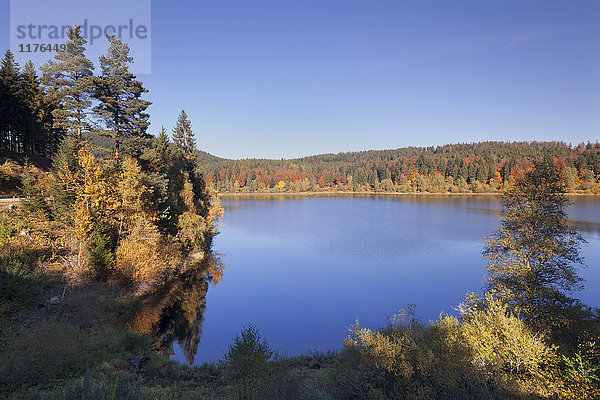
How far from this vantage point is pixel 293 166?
19975 cm

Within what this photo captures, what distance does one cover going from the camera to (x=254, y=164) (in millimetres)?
193500

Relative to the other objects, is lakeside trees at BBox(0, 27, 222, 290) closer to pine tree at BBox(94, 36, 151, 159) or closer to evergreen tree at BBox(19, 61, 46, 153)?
pine tree at BBox(94, 36, 151, 159)

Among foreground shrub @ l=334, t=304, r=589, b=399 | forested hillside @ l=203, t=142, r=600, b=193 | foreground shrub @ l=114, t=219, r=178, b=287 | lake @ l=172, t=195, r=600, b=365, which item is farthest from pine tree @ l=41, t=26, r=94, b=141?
forested hillside @ l=203, t=142, r=600, b=193

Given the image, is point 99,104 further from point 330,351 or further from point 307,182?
point 307,182

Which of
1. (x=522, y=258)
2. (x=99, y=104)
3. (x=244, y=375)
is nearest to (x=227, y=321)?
(x=244, y=375)

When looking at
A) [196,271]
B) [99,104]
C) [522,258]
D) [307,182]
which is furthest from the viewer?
[307,182]

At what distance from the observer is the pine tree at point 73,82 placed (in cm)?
2699

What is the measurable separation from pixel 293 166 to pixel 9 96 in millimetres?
164623

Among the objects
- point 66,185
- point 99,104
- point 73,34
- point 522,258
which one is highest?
point 73,34

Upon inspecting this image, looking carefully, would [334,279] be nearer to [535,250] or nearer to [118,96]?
[535,250]

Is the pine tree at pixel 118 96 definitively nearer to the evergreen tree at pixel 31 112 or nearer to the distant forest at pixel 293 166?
the distant forest at pixel 293 166

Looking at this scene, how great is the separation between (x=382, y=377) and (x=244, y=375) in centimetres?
486

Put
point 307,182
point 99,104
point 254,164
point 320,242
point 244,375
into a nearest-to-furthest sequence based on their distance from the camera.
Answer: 1. point 244,375
2. point 99,104
3. point 320,242
4. point 307,182
5. point 254,164

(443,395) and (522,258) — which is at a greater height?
(522,258)
